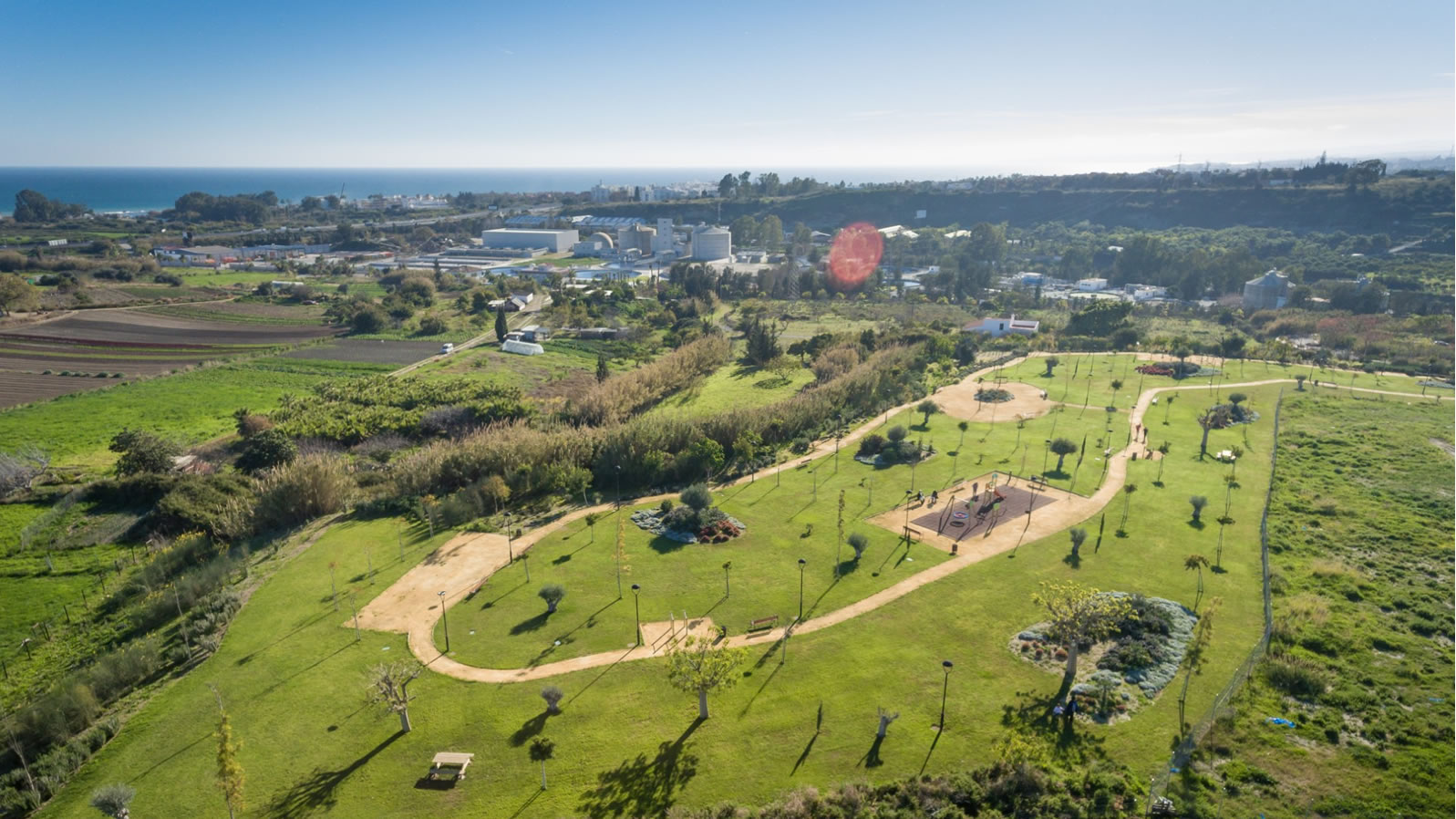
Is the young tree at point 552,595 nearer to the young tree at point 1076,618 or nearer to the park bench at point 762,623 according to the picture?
the park bench at point 762,623

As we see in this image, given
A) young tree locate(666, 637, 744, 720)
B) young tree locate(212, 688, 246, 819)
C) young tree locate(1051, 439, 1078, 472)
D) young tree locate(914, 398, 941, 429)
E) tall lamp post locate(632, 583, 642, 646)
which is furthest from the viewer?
young tree locate(914, 398, 941, 429)

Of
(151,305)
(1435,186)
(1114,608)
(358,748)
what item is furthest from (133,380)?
(1435,186)

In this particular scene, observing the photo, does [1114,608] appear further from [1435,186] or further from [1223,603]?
[1435,186]

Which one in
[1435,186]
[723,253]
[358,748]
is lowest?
[358,748]

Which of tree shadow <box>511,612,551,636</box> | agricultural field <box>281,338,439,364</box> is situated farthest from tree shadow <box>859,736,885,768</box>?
agricultural field <box>281,338,439,364</box>

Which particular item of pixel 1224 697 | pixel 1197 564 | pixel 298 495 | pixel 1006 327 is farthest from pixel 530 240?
pixel 1224 697

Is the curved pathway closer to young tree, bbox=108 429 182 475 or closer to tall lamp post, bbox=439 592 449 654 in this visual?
tall lamp post, bbox=439 592 449 654

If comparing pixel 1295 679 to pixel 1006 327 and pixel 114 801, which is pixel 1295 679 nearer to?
pixel 114 801
